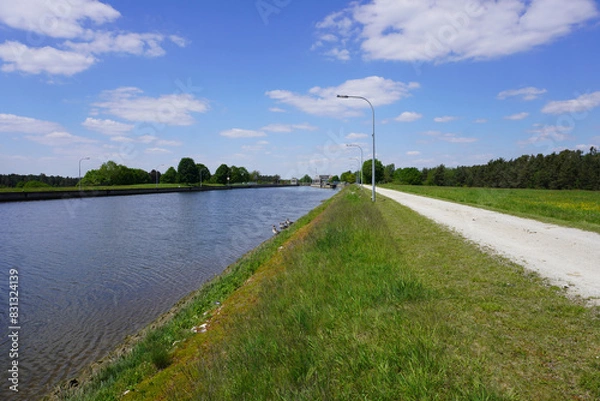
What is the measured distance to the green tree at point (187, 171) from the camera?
5605 inches

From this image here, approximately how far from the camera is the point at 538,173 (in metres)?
83.5

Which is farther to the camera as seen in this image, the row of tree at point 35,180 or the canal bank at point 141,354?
the row of tree at point 35,180

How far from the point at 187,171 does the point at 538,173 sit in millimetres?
118264

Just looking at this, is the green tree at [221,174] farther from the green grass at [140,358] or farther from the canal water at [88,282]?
the green grass at [140,358]

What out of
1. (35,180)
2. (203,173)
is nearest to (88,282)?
(35,180)

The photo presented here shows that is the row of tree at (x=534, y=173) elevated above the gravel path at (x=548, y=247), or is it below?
above

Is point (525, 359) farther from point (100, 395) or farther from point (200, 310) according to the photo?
point (200, 310)

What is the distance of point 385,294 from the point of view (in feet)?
19.5

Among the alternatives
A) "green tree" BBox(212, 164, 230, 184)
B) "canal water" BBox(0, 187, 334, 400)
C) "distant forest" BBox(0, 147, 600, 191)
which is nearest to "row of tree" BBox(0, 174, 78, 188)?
"distant forest" BBox(0, 147, 600, 191)

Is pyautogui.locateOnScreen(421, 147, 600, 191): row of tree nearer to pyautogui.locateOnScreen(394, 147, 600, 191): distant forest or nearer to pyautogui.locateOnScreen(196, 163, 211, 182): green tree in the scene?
pyautogui.locateOnScreen(394, 147, 600, 191): distant forest

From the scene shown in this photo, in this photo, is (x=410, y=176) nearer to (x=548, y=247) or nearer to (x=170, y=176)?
(x=170, y=176)

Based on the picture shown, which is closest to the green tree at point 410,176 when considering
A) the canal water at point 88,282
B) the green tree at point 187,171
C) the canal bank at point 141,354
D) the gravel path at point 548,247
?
the green tree at point 187,171

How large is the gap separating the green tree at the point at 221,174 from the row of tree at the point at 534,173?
325 feet

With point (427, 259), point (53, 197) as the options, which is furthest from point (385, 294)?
point (53, 197)
